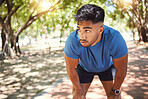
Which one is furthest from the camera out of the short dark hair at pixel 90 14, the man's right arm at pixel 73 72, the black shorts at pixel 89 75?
the black shorts at pixel 89 75

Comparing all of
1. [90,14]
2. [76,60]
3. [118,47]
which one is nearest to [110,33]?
[118,47]

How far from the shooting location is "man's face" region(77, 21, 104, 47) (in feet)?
5.22

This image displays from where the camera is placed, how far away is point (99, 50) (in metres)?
1.81

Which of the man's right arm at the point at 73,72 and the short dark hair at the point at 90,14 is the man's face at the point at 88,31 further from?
the man's right arm at the point at 73,72

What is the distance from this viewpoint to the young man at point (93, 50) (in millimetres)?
1588

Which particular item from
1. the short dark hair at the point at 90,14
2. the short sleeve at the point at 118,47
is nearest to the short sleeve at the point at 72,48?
the short dark hair at the point at 90,14

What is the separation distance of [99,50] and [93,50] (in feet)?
0.22

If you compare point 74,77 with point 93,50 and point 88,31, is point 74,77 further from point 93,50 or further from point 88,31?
point 88,31

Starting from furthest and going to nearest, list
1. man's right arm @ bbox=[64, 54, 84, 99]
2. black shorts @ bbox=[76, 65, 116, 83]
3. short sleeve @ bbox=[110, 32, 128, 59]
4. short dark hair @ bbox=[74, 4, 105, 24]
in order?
black shorts @ bbox=[76, 65, 116, 83], man's right arm @ bbox=[64, 54, 84, 99], short sleeve @ bbox=[110, 32, 128, 59], short dark hair @ bbox=[74, 4, 105, 24]

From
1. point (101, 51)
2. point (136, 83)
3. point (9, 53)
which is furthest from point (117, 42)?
point (9, 53)

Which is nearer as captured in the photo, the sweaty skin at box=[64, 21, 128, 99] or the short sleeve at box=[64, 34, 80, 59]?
the sweaty skin at box=[64, 21, 128, 99]

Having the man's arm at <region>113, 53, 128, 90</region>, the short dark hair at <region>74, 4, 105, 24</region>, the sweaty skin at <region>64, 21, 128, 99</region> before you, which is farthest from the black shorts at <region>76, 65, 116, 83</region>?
the short dark hair at <region>74, 4, 105, 24</region>

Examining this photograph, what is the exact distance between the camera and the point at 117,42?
1.66m

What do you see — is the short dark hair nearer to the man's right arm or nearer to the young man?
the young man
